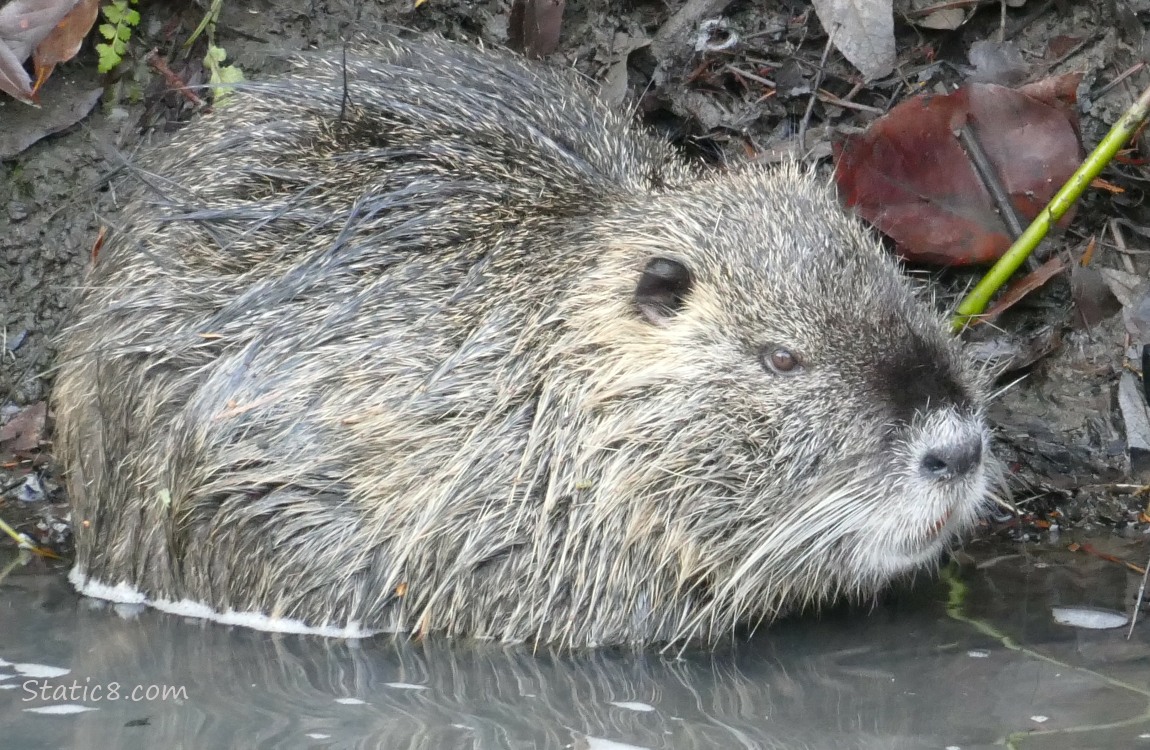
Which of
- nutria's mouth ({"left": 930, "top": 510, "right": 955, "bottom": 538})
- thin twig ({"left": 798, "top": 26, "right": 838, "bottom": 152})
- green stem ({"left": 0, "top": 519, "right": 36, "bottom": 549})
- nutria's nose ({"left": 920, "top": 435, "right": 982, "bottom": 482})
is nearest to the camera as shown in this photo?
nutria's nose ({"left": 920, "top": 435, "right": 982, "bottom": 482})

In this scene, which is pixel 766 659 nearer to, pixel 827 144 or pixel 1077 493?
pixel 1077 493

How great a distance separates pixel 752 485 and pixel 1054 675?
0.79m

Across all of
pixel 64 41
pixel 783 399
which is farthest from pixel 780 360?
pixel 64 41

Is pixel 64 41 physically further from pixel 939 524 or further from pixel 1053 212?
pixel 939 524

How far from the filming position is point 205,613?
400cm

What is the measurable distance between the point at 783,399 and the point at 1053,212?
4.41 ft

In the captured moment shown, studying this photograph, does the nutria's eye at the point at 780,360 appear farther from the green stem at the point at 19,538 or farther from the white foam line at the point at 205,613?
the green stem at the point at 19,538

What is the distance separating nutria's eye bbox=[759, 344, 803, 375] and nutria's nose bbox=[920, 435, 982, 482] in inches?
15.6

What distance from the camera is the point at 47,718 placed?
3197 millimetres

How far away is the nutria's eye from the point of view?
11.3 feet

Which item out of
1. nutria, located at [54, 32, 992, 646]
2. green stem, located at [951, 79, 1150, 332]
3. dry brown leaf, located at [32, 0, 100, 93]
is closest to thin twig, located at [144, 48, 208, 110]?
dry brown leaf, located at [32, 0, 100, 93]

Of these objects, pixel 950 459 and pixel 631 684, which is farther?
pixel 631 684

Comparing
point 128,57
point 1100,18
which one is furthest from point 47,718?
point 1100,18

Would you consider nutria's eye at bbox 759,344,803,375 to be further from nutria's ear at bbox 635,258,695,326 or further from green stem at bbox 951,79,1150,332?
green stem at bbox 951,79,1150,332
